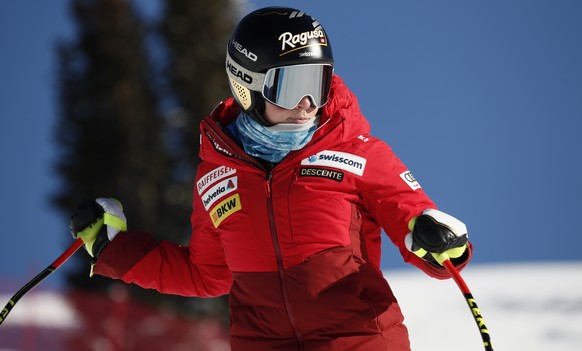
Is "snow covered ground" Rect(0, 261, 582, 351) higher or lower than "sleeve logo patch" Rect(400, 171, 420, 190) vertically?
lower

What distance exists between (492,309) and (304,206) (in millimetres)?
5255

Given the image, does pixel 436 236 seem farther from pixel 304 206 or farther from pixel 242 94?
pixel 242 94

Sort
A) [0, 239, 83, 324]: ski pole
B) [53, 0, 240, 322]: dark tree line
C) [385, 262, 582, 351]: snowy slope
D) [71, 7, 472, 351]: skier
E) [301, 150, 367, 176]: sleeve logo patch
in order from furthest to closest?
1. [53, 0, 240, 322]: dark tree line
2. [385, 262, 582, 351]: snowy slope
3. [0, 239, 83, 324]: ski pole
4. [301, 150, 367, 176]: sleeve logo patch
5. [71, 7, 472, 351]: skier

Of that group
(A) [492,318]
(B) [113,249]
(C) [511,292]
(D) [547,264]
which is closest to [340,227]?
(B) [113,249]

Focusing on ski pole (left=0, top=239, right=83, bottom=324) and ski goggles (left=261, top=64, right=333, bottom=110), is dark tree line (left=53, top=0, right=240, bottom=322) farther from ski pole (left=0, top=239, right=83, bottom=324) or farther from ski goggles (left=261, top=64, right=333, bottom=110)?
ski goggles (left=261, top=64, right=333, bottom=110)

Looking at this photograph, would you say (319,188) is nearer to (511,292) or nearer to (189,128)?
(511,292)

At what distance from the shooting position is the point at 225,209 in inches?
157

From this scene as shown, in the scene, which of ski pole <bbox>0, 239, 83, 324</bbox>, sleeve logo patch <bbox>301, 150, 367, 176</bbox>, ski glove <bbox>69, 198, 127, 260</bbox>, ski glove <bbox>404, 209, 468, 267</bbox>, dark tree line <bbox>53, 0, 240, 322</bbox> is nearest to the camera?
ski glove <bbox>404, 209, 468, 267</bbox>

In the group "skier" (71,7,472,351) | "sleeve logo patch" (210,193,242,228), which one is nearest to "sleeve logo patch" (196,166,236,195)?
"skier" (71,7,472,351)

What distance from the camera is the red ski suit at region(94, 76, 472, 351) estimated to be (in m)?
3.75

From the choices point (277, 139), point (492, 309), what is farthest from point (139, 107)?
point (277, 139)

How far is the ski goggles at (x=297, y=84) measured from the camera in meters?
3.93

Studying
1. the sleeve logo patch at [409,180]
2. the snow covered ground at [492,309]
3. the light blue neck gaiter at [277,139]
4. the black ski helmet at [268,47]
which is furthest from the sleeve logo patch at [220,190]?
the snow covered ground at [492,309]

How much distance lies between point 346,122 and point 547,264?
748cm
